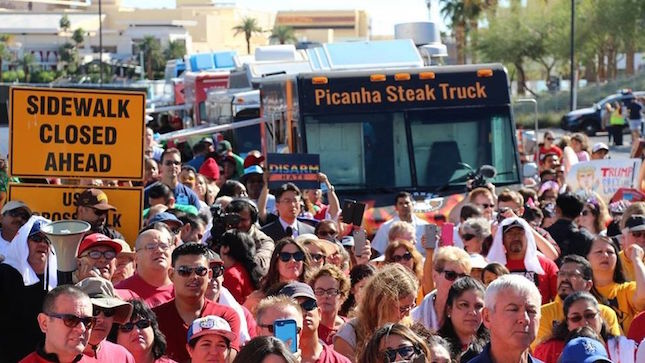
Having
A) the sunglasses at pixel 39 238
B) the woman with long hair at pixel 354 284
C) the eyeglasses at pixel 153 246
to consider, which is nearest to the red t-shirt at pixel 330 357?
the eyeglasses at pixel 153 246

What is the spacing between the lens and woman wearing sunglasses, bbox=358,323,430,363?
22.0 ft

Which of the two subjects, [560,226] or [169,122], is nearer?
[560,226]

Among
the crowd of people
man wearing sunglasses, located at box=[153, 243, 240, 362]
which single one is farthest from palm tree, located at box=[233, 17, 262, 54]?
man wearing sunglasses, located at box=[153, 243, 240, 362]

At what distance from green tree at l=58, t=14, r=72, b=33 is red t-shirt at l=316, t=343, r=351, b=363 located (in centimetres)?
A: 13267

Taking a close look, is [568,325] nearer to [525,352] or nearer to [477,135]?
[525,352]

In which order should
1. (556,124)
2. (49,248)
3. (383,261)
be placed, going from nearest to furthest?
(49,248), (383,261), (556,124)

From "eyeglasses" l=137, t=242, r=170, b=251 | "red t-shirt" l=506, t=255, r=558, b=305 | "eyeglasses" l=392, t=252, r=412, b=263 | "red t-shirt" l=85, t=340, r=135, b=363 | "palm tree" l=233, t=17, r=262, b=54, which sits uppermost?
"palm tree" l=233, t=17, r=262, b=54

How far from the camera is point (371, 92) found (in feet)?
57.7

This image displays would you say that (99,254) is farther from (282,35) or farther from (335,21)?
(335,21)

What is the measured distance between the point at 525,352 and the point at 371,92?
1090 cm

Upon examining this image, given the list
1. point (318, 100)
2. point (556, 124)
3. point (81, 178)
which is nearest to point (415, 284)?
point (81, 178)

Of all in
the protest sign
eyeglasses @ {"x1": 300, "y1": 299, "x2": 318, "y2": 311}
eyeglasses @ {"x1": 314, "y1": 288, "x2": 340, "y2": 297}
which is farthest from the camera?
the protest sign

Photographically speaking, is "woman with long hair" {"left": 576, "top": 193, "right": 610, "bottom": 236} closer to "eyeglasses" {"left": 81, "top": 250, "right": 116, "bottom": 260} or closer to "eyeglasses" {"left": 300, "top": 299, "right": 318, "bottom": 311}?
"eyeglasses" {"left": 81, "top": 250, "right": 116, "bottom": 260}

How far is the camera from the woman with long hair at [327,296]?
887 cm
